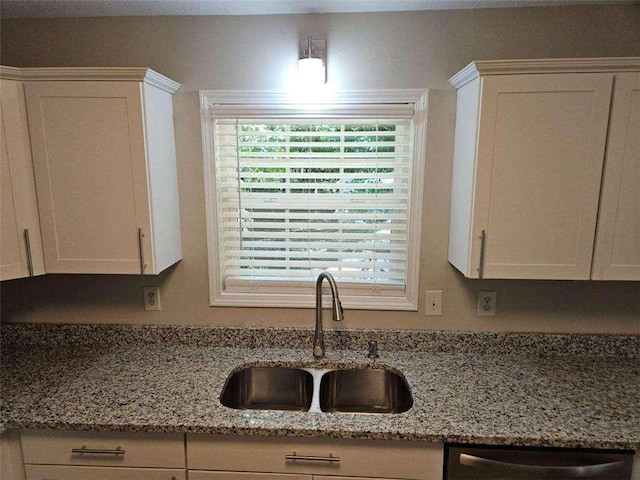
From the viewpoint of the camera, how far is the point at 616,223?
1362 millimetres

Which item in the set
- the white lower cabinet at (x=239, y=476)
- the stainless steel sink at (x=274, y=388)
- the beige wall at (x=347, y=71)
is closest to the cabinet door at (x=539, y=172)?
the beige wall at (x=347, y=71)

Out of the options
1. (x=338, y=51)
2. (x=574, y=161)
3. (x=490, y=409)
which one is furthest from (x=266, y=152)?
(x=490, y=409)

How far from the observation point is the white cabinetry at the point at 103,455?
126 cm

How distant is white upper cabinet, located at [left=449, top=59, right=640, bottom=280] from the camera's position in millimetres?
1295

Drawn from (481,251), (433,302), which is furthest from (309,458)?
(481,251)

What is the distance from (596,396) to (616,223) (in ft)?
2.16

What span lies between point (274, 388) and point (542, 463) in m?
1.06

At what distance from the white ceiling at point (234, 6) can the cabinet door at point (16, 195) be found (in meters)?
0.43

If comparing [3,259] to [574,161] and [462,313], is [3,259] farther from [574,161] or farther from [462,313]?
[574,161]

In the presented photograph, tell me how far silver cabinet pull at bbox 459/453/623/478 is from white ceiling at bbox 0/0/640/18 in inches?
67.4

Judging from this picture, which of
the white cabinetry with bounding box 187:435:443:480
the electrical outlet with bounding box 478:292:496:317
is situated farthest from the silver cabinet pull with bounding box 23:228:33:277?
the electrical outlet with bounding box 478:292:496:317

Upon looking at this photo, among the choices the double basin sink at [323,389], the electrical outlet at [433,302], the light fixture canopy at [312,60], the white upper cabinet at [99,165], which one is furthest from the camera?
the electrical outlet at [433,302]

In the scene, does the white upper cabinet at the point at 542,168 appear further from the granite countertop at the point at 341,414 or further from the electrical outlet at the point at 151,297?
the electrical outlet at the point at 151,297

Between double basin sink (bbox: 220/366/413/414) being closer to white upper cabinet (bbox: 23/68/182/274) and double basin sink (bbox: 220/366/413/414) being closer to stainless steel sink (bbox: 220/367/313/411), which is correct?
stainless steel sink (bbox: 220/367/313/411)
